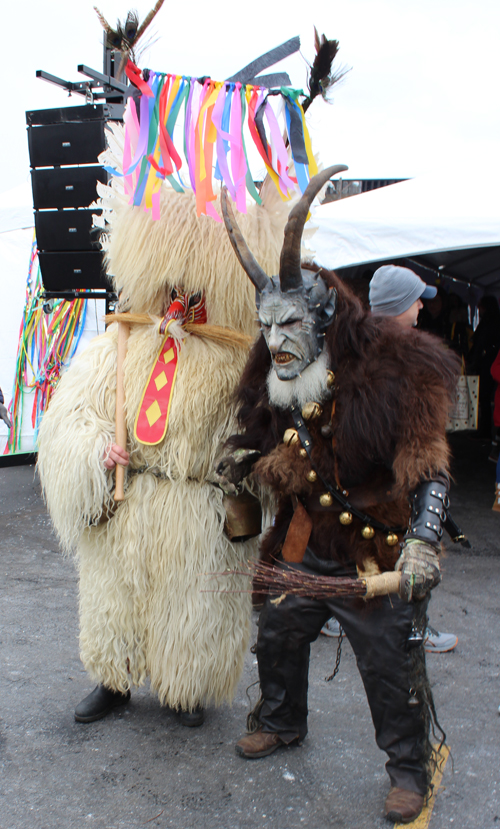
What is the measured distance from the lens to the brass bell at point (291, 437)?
6.27 feet

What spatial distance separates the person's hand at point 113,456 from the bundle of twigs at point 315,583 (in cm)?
54

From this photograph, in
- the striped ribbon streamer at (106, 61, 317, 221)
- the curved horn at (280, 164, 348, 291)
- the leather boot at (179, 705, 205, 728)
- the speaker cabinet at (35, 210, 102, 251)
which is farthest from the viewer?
the speaker cabinet at (35, 210, 102, 251)

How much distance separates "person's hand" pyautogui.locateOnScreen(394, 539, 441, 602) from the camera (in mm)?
1597

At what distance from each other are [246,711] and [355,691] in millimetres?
469

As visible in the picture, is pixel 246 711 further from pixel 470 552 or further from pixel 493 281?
pixel 493 281

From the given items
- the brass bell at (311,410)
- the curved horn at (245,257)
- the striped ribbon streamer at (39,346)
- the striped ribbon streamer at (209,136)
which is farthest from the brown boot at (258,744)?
the striped ribbon streamer at (39,346)

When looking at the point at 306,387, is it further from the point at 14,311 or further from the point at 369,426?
the point at 14,311

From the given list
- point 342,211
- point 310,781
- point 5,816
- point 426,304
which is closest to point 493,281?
point 426,304

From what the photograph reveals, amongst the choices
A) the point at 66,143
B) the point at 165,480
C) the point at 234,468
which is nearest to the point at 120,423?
the point at 165,480

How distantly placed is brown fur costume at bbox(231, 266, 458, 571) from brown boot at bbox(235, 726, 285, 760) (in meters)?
0.69

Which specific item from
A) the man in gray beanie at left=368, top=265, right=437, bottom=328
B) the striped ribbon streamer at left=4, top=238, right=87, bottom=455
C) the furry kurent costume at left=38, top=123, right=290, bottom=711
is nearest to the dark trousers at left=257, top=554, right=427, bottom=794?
the furry kurent costume at left=38, top=123, right=290, bottom=711

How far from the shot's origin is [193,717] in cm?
230

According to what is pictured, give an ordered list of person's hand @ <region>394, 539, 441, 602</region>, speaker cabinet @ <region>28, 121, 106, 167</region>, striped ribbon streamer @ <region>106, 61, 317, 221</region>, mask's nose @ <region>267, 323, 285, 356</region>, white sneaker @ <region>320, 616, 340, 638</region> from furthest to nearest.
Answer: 1. speaker cabinet @ <region>28, 121, 106, 167</region>
2. white sneaker @ <region>320, 616, 340, 638</region>
3. striped ribbon streamer @ <region>106, 61, 317, 221</region>
4. mask's nose @ <region>267, 323, 285, 356</region>
5. person's hand @ <region>394, 539, 441, 602</region>

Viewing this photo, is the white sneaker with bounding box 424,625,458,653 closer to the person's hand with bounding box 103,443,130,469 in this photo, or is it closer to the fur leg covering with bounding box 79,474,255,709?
the fur leg covering with bounding box 79,474,255,709
